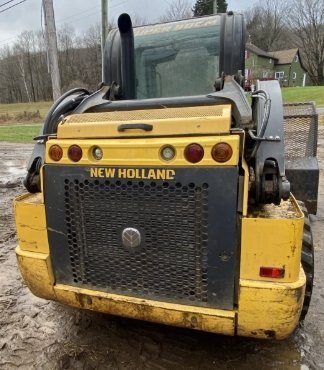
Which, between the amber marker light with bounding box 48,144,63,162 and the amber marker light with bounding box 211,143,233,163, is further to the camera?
the amber marker light with bounding box 48,144,63,162

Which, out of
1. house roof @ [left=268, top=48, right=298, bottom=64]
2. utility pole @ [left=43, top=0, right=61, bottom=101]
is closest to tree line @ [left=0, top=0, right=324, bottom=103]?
house roof @ [left=268, top=48, right=298, bottom=64]

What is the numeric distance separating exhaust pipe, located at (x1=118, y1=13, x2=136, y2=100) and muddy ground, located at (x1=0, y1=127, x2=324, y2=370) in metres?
2.11

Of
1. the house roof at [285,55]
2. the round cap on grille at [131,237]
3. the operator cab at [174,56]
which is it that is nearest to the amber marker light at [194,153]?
the round cap on grille at [131,237]

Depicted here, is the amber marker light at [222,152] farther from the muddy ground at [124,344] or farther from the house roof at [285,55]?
the house roof at [285,55]

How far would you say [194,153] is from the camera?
2.26 meters

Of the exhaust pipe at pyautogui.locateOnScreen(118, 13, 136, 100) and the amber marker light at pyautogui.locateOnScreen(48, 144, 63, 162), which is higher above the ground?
the exhaust pipe at pyautogui.locateOnScreen(118, 13, 136, 100)

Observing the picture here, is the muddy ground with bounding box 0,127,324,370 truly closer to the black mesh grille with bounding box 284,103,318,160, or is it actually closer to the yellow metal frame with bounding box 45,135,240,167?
the yellow metal frame with bounding box 45,135,240,167

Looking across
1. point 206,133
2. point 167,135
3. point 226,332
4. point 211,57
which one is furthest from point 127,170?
point 211,57

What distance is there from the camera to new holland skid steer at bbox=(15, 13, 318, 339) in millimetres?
2254

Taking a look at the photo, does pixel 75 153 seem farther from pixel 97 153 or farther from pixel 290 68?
pixel 290 68

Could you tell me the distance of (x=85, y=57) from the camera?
209 feet

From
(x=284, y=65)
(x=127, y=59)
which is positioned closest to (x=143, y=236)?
(x=127, y=59)

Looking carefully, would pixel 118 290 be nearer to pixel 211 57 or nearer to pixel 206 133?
pixel 206 133

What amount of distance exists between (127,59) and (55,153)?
159cm
